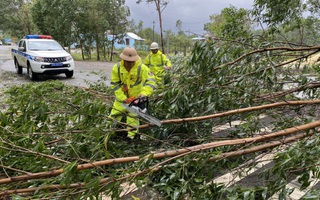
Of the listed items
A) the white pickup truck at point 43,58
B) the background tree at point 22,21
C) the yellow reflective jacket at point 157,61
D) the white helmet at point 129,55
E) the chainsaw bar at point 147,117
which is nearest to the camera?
the chainsaw bar at point 147,117

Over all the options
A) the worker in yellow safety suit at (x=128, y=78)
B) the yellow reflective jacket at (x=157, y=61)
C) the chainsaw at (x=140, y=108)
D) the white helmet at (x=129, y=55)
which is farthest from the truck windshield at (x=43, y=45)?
the chainsaw at (x=140, y=108)

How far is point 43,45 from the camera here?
10.8 metres

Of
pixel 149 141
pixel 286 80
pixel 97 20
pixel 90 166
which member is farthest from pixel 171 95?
pixel 97 20

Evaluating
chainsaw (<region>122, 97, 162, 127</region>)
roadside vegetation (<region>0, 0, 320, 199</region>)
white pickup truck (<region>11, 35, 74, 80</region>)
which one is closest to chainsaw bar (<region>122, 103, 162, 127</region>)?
chainsaw (<region>122, 97, 162, 127</region>)

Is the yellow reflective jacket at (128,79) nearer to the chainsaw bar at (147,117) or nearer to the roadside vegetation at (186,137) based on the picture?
the roadside vegetation at (186,137)

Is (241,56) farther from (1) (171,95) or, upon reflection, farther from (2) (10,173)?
(2) (10,173)

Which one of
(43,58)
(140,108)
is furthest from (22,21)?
(140,108)

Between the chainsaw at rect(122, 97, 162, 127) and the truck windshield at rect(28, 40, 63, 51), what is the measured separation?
8933mm

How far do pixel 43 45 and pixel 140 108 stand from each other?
9373 mm

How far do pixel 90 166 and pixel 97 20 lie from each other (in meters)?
19.8

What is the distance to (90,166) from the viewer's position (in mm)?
1936

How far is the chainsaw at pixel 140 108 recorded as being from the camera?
2.53 m

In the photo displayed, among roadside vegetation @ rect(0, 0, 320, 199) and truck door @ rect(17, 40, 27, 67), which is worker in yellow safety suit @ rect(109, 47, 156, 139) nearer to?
roadside vegetation @ rect(0, 0, 320, 199)

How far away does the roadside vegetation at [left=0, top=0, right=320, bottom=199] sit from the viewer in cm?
184
